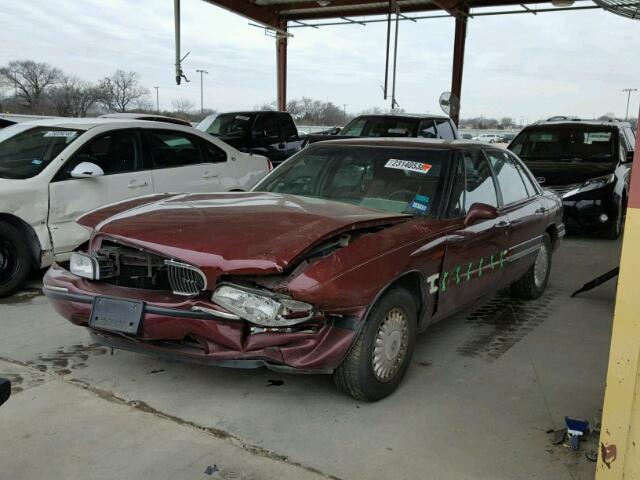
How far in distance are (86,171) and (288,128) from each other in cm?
762

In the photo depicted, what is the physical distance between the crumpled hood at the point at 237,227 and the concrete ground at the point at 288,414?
87cm

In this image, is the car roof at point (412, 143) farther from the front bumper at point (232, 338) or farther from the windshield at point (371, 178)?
the front bumper at point (232, 338)

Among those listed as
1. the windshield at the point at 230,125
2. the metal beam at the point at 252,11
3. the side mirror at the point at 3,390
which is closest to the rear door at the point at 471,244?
the side mirror at the point at 3,390

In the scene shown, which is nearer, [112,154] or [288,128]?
[112,154]

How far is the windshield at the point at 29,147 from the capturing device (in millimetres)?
5387

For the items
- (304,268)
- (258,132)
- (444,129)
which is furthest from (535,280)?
(258,132)

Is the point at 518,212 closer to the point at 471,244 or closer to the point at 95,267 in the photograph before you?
the point at 471,244

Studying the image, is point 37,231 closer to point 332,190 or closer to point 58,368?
point 58,368

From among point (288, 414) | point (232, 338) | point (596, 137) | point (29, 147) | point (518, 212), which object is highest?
point (596, 137)

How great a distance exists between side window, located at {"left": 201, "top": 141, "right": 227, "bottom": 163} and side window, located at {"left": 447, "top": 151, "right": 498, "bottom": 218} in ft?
11.8

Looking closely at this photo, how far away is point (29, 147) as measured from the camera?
5711 millimetres

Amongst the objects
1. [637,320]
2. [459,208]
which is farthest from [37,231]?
[637,320]

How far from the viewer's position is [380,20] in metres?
20.5

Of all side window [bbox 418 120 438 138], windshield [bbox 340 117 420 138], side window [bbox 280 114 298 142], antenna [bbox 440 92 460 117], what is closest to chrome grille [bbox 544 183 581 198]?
side window [bbox 418 120 438 138]
